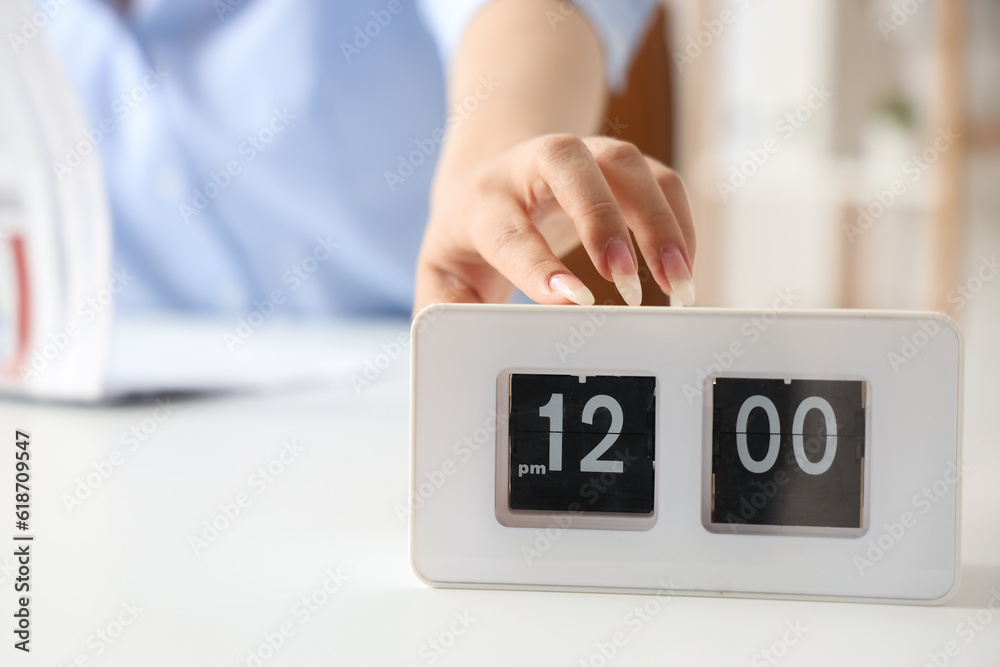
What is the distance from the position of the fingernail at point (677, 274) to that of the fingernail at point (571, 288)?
8 centimetres

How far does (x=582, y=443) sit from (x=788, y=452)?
0.42 ft

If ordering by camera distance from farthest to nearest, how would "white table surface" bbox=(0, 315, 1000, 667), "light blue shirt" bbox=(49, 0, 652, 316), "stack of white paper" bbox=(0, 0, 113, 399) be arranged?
1. "light blue shirt" bbox=(49, 0, 652, 316)
2. "stack of white paper" bbox=(0, 0, 113, 399)
3. "white table surface" bbox=(0, 315, 1000, 667)

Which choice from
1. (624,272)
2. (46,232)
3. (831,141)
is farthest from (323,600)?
(831,141)

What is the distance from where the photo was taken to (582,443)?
541mm

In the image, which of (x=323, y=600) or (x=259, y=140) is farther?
(x=259, y=140)

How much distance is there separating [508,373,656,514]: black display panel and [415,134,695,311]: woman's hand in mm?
66

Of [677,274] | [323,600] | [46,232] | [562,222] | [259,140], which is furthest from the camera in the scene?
[259,140]

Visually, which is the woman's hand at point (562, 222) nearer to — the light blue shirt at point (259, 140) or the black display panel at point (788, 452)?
the black display panel at point (788, 452)

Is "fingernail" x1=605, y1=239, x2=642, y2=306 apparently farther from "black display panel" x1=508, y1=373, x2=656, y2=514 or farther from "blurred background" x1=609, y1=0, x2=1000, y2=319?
"blurred background" x1=609, y1=0, x2=1000, y2=319

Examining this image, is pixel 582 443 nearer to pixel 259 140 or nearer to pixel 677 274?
pixel 677 274

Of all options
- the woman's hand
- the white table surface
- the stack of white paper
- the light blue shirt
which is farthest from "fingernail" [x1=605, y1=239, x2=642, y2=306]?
the light blue shirt

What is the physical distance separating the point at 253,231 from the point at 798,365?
5.06 feet

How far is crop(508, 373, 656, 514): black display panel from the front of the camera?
53 centimetres

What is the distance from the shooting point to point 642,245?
628 millimetres
